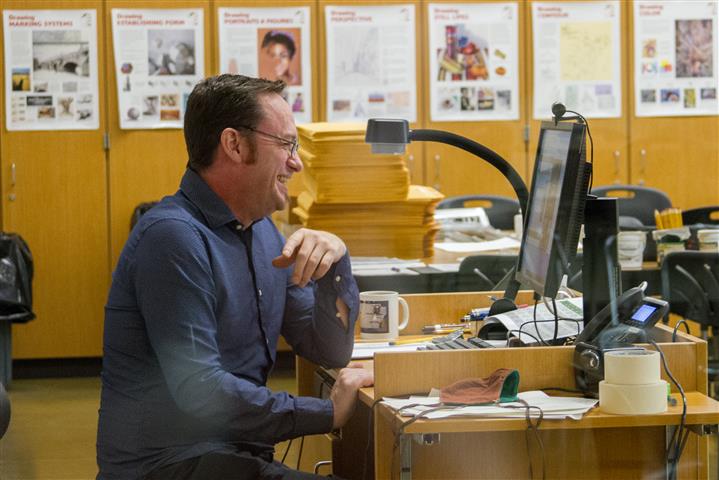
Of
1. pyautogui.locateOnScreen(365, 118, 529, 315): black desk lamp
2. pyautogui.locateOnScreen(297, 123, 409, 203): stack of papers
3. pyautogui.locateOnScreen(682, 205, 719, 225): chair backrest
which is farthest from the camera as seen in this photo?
pyautogui.locateOnScreen(682, 205, 719, 225): chair backrest

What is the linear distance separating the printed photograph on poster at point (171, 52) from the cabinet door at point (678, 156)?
2.24 meters

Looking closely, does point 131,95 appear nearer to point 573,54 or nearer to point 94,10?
point 94,10

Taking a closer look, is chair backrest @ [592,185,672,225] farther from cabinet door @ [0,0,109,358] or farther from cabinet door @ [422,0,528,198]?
cabinet door @ [0,0,109,358]

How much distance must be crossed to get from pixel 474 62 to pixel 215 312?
12.7 feet

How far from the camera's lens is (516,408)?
64.9 inches

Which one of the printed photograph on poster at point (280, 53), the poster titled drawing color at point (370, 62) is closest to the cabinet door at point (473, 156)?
the poster titled drawing color at point (370, 62)

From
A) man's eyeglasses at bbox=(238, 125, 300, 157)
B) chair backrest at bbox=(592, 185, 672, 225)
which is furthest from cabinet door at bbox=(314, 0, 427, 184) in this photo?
man's eyeglasses at bbox=(238, 125, 300, 157)

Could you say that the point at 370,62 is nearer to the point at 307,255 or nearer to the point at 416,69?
the point at 416,69

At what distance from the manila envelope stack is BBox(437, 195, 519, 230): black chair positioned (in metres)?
1.44

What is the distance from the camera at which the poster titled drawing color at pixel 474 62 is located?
5.44 meters

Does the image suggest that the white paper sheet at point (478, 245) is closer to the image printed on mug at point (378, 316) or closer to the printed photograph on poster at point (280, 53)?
the image printed on mug at point (378, 316)

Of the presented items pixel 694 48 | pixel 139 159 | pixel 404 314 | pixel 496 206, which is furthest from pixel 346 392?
pixel 694 48

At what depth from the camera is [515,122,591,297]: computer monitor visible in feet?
→ 5.81

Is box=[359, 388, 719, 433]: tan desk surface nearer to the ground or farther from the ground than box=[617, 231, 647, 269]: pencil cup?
nearer to the ground
